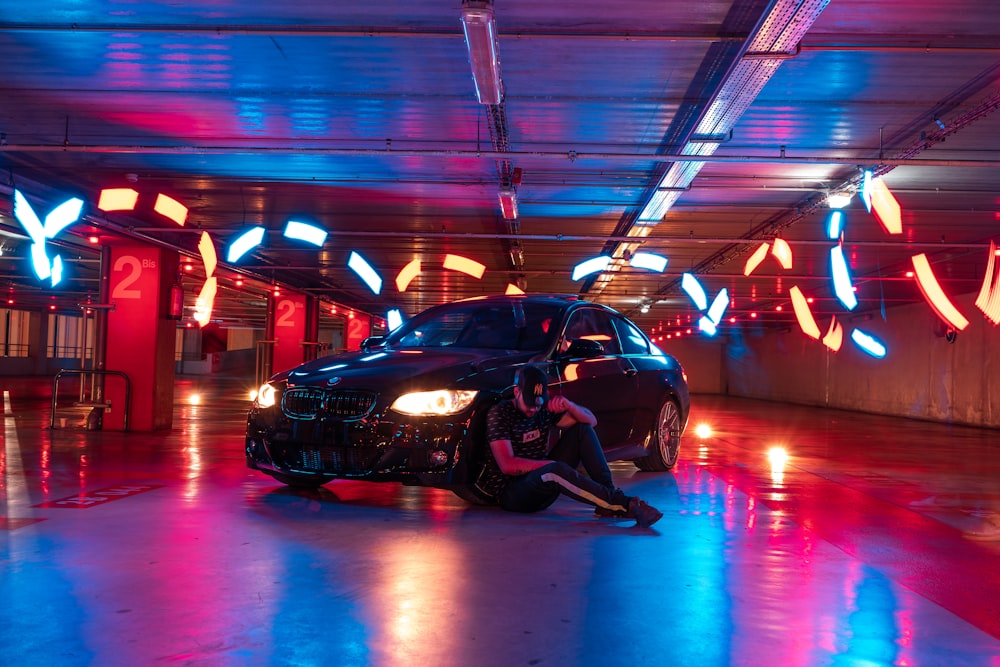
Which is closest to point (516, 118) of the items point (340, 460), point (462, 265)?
point (340, 460)

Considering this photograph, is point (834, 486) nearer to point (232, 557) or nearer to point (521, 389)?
point (521, 389)

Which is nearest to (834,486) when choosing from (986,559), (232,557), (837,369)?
(986,559)

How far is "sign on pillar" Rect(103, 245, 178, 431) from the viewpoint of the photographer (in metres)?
14.4

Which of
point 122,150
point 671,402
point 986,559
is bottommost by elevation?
point 986,559

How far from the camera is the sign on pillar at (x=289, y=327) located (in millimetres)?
27578

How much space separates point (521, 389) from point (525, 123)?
486 cm

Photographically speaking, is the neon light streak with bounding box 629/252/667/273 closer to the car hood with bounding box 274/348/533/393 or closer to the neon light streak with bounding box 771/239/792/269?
the neon light streak with bounding box 771/239/792/269

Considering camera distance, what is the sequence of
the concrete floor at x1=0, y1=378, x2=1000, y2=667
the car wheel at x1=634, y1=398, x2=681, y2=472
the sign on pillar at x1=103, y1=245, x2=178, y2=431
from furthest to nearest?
1. the sign on pillar at x1=103, y1=245, x2=178, y2=431
2. the car wheel at x1=634, y1=398, x2=681, y2=472
3. the concrete floor at x1=0, y1=378, x2=1000, y2=667

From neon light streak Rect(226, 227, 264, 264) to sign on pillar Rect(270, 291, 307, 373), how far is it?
13718mm

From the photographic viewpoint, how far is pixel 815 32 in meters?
7.41

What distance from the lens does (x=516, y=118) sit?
981 centimetres

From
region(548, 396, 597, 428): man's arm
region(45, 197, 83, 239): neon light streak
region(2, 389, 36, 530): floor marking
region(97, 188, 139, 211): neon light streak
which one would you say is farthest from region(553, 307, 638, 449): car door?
region(45, 197, 83, 239): neon light streak

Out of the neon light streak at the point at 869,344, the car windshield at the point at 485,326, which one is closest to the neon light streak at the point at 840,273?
the car windshield at the point at 485,326

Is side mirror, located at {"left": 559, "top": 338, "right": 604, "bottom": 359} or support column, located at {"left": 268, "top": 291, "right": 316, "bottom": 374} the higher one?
support column, located at {"left": 268, "top": 291, "right": 316, "bottom": 374}
